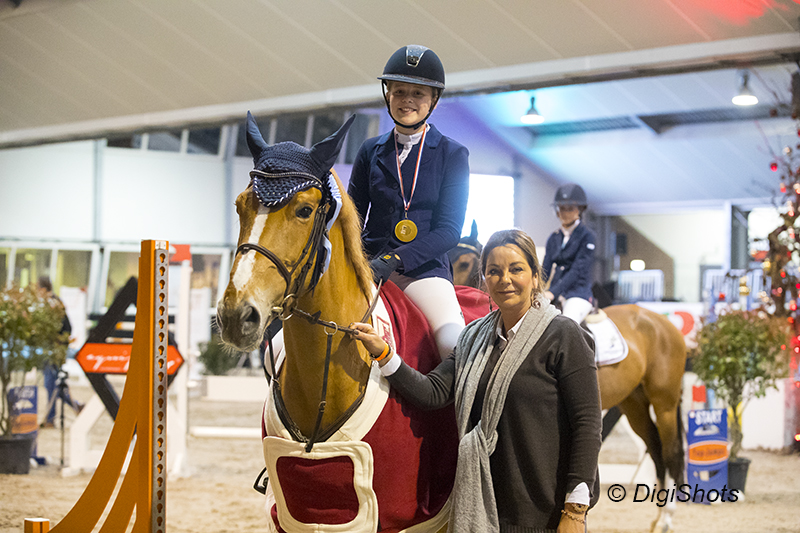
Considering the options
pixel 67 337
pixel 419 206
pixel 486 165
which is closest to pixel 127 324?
pixel 67 337

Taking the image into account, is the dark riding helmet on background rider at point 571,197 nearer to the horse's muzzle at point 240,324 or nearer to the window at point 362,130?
the horse's muzzle at point 240,324

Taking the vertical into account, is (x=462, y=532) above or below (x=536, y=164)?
below

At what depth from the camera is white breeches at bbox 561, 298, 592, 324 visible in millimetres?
4617

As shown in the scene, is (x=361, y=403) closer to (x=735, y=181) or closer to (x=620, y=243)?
(x=735, y=181)

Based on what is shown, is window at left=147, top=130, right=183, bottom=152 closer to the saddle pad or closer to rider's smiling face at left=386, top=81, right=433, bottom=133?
the saddle pad

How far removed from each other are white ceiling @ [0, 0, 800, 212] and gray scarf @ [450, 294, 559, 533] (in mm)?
4358

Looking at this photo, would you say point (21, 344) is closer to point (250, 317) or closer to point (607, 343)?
point (607, 343)

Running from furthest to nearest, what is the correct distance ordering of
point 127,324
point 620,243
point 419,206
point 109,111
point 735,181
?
point 620,243 < point 735,181 < point 109,111 < point 127,324 < point 419,206

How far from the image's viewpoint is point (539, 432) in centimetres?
166

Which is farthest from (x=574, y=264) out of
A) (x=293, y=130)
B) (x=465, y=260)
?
(x=293, y=130)

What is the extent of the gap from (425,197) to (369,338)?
533mm

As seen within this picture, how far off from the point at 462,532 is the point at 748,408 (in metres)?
6.41

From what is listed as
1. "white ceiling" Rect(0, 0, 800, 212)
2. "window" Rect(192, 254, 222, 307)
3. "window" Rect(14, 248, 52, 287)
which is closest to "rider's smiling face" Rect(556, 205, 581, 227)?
"white ceiling" Rect(0, 0, 800, 212)

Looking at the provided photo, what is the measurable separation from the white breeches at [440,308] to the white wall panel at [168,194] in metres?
13.1
